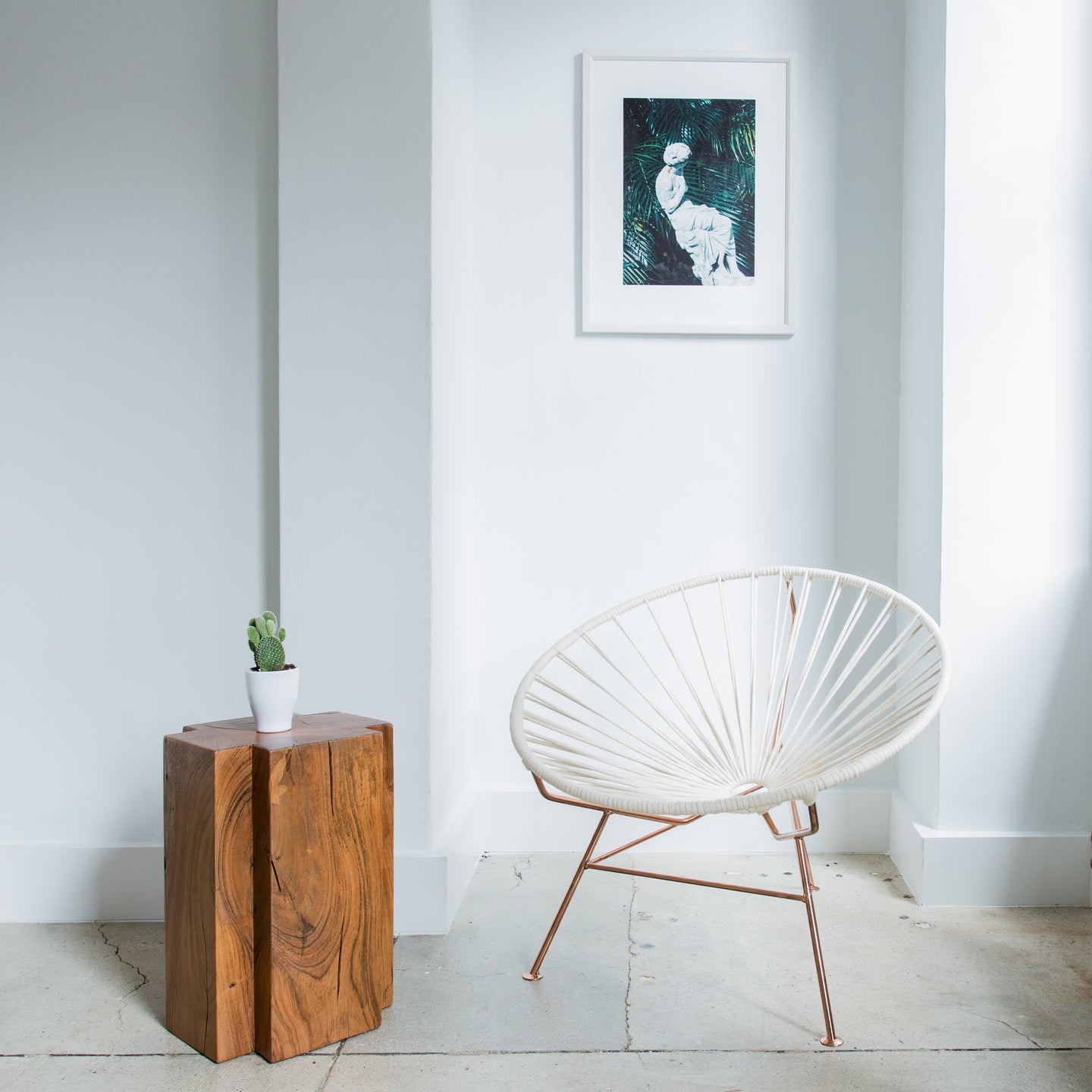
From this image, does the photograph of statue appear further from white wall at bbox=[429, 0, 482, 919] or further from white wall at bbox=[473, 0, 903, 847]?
white wall at bbox=[429, 0, 482, 919]

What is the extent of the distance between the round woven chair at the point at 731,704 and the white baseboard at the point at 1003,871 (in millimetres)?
299

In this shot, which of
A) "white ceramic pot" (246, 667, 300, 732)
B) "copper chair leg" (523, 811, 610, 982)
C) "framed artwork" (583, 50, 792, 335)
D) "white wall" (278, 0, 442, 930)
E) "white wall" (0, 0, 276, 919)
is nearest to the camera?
"white ceramic pot" (246, 667, 300, 732)

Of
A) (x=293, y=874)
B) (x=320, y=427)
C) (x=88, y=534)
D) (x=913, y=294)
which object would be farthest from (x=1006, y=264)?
(x=88, y=534)

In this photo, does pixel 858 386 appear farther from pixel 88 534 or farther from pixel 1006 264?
pixel 88 534

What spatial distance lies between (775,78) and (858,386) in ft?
2.52

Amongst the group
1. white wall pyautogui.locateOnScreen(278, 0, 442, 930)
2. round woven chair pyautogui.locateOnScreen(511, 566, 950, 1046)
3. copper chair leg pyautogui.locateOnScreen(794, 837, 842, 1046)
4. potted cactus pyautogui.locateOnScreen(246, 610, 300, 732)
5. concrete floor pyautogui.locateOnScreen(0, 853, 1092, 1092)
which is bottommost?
concrete floor pyautogui.locateOnScreen(0, 853, 1092, 1092)

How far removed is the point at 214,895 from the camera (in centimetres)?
138

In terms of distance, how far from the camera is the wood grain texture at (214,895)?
4.55 ft

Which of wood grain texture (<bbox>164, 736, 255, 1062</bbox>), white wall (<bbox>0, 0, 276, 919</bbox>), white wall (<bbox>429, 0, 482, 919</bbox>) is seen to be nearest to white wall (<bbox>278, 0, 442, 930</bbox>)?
white wall (<bbox>429, 0, 482, 919</bbox>)

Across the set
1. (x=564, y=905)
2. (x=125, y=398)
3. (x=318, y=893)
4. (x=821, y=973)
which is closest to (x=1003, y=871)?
(x=821, y=973)

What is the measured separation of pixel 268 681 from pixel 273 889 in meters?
0.31

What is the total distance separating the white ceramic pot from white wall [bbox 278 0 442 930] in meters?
0.35

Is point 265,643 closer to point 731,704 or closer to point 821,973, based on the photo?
point 821,973

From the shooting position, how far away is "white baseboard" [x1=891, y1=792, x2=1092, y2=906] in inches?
78.4
